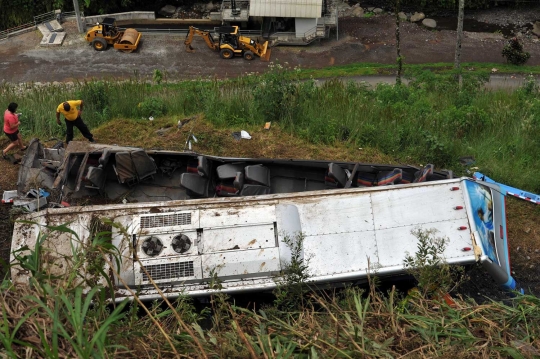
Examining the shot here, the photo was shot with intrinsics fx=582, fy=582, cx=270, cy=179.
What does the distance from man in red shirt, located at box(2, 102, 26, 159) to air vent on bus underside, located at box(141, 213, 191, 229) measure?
4.38 meters

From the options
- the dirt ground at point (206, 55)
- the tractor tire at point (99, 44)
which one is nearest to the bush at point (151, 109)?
the dirt ground at point (206, 55)

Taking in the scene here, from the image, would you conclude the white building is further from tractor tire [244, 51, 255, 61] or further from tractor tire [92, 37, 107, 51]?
tractor tire [92, 37, 107, 51]

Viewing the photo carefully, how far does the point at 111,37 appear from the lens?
21.7 metres

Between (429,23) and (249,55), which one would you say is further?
(429,23)

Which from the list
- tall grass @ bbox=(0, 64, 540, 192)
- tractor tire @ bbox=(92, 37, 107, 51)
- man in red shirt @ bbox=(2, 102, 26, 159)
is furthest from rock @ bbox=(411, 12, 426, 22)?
man in red shirt @ bbox=(2, 102, 26, 159)

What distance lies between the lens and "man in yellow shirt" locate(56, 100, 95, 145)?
1131cm

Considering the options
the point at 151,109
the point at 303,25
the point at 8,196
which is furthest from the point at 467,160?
the point at 303,25

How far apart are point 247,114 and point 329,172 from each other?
3777 mm

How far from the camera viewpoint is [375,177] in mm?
10352

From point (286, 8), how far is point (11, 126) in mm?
12943

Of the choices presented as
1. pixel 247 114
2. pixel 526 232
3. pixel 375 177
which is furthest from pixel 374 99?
pixel 526 232

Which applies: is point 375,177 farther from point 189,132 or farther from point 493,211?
point 189,132

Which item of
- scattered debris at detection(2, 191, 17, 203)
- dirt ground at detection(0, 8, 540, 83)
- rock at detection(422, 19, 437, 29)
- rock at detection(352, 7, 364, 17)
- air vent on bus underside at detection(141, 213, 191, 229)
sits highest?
air vent on bus underside at detection(141, 213, 191, 229)

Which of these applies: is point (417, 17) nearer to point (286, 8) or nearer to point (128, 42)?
point (286, 8)
